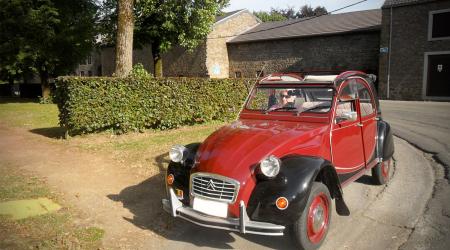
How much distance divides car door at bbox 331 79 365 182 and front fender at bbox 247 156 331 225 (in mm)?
1034

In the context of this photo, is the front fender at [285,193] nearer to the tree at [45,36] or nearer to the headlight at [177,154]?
the headlight at [177,154]

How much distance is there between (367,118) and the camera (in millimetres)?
5957

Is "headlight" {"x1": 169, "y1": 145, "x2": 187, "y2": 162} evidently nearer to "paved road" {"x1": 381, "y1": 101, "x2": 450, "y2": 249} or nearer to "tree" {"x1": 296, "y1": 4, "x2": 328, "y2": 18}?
"paved road" {"x1": 381, "y1": 101, "x2": 450, "y2": 249}

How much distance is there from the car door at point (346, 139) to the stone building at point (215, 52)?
30247 millimetres

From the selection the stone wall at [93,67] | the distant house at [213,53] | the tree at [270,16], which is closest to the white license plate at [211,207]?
the distant house at [213,53]

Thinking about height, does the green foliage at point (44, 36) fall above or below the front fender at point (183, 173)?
above

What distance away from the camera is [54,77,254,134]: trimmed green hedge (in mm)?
10250

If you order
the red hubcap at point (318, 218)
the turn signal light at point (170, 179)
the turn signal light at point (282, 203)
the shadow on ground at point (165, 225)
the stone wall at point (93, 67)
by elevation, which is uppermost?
the stone wall at point (93, 67)

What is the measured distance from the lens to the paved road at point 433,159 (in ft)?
14.3

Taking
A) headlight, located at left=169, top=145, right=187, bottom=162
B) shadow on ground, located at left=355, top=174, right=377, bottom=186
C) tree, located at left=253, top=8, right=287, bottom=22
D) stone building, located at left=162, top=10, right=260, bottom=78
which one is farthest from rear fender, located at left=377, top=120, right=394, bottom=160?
tree, located at left=253, top=8, right=287, bottom=22

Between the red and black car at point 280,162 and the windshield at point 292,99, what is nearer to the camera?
the red and black car at point 280,162

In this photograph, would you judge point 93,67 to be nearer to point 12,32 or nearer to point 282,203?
point 12,32

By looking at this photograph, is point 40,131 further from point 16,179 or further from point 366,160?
point 366,160

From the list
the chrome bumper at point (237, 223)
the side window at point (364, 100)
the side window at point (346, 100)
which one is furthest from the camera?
the side window at point (364, 100)
